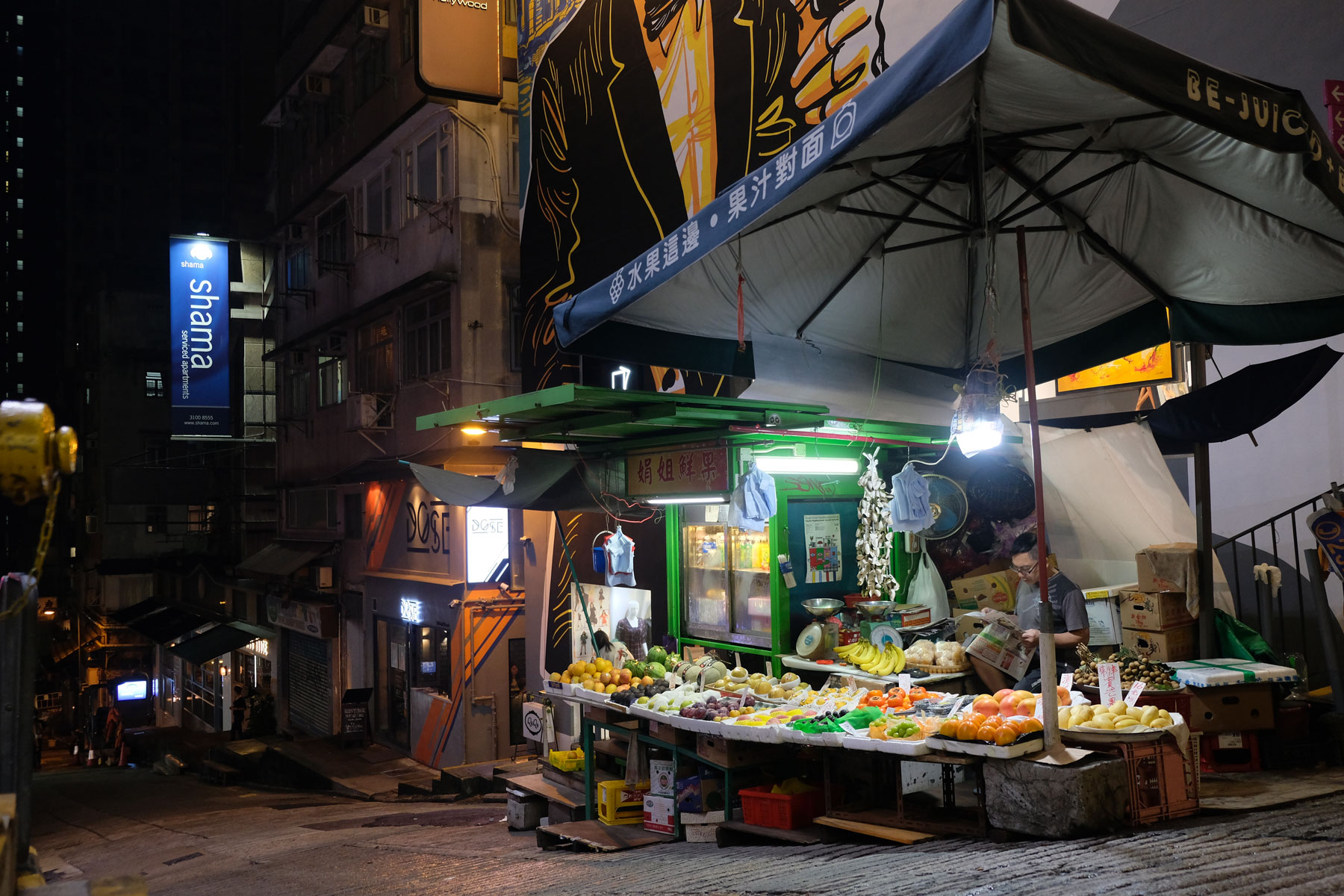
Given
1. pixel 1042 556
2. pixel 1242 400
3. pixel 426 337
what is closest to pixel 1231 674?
pixel 1242 400

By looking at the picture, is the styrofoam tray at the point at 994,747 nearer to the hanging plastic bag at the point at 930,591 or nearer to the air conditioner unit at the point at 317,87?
the hanging plastic bag at the point at 930,591

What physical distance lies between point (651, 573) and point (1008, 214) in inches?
291

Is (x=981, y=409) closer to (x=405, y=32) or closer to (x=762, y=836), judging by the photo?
(x=762, y=836)

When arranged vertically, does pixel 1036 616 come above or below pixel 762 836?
above

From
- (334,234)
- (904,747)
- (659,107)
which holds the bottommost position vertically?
(904,747)

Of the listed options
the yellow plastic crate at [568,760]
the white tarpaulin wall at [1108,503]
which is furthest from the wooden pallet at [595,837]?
the white tarpaulin wall at [1108,503]

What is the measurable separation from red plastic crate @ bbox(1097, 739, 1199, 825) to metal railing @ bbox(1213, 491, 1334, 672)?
3207 millimetres

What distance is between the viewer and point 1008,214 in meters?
6.53

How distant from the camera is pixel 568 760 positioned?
10711mm

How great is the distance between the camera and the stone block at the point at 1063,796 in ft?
18.0

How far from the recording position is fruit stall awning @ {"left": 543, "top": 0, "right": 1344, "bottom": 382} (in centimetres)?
429

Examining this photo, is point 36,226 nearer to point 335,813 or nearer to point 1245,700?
point 335,813

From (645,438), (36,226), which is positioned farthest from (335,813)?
(36,226)

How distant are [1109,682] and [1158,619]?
1.58 metres
